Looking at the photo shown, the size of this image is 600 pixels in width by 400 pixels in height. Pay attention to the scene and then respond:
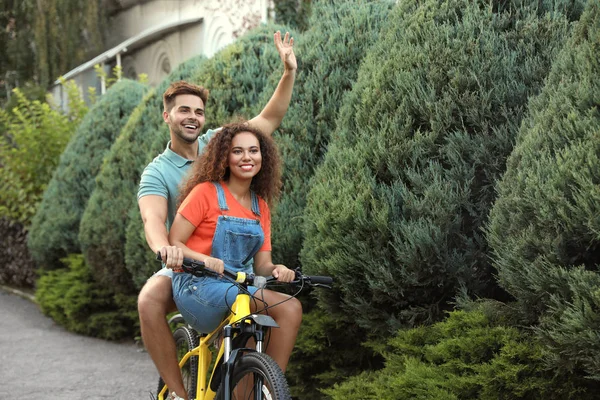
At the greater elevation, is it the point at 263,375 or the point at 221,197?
the point at 221,197

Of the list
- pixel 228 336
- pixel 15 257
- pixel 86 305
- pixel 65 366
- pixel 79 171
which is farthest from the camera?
pixel 15 257

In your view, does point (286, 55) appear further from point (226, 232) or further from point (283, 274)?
→ point (283, 274)

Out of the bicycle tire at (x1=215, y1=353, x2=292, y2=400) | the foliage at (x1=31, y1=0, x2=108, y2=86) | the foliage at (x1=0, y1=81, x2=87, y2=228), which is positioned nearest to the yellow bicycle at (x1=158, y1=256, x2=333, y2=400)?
the bicycle tire at (x1=215, y1=353, x2=292, y2=400)

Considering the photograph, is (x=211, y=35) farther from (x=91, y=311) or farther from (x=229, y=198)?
(x=229, y=198)

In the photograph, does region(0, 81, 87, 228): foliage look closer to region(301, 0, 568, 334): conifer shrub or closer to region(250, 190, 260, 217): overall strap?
region(301, 0, 568, 334): conifer shrub

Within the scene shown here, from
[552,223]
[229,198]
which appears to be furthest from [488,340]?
[229,198]

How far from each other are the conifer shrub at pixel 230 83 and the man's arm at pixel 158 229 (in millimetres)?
2174

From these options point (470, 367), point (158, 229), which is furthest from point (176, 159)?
point (470, 367)

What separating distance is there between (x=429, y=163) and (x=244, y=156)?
1.12 meters

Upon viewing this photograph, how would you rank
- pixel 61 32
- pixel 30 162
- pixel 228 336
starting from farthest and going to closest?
pixel 61 32 → pixel 30 162 → pixel 228 336

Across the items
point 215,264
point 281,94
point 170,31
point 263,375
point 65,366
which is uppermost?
point 170,31

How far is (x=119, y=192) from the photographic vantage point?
8.39 meters

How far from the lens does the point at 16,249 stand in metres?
12.9

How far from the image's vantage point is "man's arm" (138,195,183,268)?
12.5 ft
